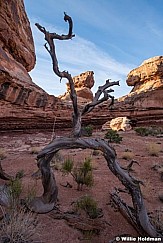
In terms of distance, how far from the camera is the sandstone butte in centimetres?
1488

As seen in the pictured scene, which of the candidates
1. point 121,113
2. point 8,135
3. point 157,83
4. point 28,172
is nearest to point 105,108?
point 121,113

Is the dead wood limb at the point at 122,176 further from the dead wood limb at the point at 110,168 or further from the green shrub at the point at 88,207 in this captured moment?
the green shrub at the point at 88,207

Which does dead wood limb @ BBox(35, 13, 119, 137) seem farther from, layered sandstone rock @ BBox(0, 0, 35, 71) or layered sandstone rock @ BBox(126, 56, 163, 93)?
layered sandstone rock @ BBox(126, 56, 163, 93)

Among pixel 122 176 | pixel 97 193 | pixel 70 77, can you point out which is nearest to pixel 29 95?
pixel 70 77

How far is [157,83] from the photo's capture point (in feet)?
93.8

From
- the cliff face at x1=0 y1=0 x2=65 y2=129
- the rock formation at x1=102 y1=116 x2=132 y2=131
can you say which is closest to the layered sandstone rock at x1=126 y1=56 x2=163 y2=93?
the rock formation at x1=102 y1=116 x2=132 y2=131

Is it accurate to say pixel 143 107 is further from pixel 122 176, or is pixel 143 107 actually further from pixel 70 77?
pixel 122 176

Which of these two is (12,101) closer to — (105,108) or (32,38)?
(32,38)

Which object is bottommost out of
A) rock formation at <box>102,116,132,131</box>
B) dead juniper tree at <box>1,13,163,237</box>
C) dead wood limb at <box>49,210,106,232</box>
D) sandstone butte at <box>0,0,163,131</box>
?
dead wood limb at <box>49,210,106,232</box>

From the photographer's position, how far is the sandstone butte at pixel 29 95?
14883 millimetres

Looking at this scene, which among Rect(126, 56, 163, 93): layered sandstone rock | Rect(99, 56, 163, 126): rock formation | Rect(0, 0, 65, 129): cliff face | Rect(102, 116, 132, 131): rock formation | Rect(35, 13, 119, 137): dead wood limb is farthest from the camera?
Rect(126, 56, 163, 93): layered sandstone rock

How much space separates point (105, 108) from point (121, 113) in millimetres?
2240

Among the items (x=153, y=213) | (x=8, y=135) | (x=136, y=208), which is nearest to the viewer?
(x=136, y=208)

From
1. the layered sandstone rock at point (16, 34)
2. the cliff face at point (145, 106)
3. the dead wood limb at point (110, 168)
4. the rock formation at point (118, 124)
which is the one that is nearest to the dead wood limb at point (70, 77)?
the dead wood limb at point (110, 168)
